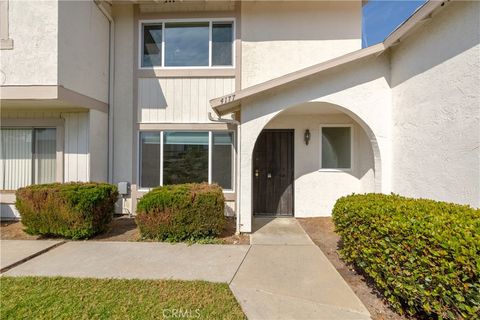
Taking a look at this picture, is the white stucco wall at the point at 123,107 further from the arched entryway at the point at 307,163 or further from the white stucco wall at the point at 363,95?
the white stucco wall at the point at 363,95

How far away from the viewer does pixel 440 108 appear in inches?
161

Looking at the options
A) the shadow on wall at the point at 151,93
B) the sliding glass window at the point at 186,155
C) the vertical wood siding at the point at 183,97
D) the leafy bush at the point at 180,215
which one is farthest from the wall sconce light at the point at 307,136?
the shadow on wall at the point at 151,93

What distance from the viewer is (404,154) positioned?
496 cm

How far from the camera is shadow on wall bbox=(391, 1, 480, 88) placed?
3.52 meters

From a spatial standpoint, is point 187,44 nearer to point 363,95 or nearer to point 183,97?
point 183,97

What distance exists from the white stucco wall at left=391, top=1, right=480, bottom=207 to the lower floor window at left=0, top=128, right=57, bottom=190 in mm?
8995

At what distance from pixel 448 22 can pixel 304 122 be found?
376 cm

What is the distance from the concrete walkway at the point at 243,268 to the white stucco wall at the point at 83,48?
12.8 ft

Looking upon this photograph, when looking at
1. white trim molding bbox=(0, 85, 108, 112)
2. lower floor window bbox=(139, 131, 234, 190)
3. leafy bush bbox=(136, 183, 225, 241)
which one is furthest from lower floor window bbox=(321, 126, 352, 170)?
white trim molding bbox=(0, 85, 108, 112)

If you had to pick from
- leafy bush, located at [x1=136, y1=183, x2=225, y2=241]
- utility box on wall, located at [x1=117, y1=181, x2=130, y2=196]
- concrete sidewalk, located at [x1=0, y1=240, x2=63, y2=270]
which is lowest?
concrete sidewalk, located at [x1=0, y1=240, x2=63, y2=270]

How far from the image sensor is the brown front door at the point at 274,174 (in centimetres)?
732

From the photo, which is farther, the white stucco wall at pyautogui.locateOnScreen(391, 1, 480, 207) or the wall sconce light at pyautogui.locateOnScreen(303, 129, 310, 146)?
the wall sconce light at pyautogui.locateOnScreen(303, 129, 310, 146)

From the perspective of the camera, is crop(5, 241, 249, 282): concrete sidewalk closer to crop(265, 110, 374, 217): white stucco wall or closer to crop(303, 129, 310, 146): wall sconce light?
crop(265, 110, 374, 217): white stucco wall

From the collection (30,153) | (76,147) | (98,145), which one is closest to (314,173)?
(98,145)
